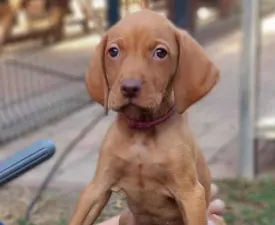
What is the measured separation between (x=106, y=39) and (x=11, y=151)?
3.09m

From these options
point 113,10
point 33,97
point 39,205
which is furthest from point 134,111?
point 113,10

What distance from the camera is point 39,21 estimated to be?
9.02m

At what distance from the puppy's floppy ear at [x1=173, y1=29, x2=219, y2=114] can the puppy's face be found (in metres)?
0.02

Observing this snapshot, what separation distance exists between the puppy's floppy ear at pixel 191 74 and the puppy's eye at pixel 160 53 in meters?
0.06

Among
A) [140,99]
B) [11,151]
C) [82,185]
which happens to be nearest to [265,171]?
[82,185]

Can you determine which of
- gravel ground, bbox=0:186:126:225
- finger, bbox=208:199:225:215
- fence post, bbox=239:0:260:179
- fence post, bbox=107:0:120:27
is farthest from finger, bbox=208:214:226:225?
fence post, bbox=107:0:120:27

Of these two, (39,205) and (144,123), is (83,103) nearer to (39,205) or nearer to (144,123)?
(39,205)

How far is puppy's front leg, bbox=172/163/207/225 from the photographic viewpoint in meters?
2.04

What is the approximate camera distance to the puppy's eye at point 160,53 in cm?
197

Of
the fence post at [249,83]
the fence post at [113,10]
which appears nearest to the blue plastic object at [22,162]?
the fence post at [249,83]

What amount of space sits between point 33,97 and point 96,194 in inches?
170

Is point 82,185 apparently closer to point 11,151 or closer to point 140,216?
point 11,151

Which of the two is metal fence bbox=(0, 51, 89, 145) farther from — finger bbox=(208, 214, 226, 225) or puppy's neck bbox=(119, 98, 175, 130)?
puppy's neck bbox=(119, 98, 175, 130)

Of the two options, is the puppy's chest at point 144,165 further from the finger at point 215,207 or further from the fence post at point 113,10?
the fence post at point 113,10
